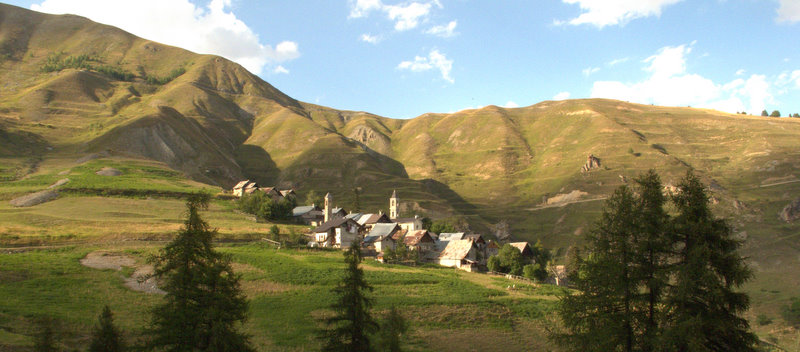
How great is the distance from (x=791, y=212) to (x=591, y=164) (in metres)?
66.0

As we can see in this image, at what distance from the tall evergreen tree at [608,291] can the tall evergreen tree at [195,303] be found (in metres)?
12.7

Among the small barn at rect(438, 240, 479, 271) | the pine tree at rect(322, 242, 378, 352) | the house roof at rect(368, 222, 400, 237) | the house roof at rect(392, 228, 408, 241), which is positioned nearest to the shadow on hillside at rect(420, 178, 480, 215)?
the house roof at rect(368, 222, 400, 237)

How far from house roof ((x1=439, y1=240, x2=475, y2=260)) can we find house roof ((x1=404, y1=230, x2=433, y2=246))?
347cm

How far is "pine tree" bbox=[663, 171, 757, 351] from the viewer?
16.9m

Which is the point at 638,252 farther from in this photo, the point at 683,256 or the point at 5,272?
the point at 5,272

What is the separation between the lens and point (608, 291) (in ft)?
64.1

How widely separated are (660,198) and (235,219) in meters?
78.8

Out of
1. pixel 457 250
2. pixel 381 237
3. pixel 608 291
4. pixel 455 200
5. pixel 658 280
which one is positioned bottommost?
pixel 457 250

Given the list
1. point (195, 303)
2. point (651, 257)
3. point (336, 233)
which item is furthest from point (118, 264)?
point (651, 257)

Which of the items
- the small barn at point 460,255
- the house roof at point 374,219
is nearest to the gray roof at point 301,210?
the house roof at point 374,219

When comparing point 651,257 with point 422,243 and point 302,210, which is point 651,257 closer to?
point 422,243

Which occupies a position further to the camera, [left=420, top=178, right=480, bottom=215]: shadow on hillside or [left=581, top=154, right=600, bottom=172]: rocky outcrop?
[left=581, top=154, right=600, bottom=172]: rocky outcrop

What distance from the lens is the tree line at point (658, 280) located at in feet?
56.5

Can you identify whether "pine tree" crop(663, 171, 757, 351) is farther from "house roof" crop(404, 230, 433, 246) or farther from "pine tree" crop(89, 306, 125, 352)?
"house roof" crop(404, 230, 433, 246)
